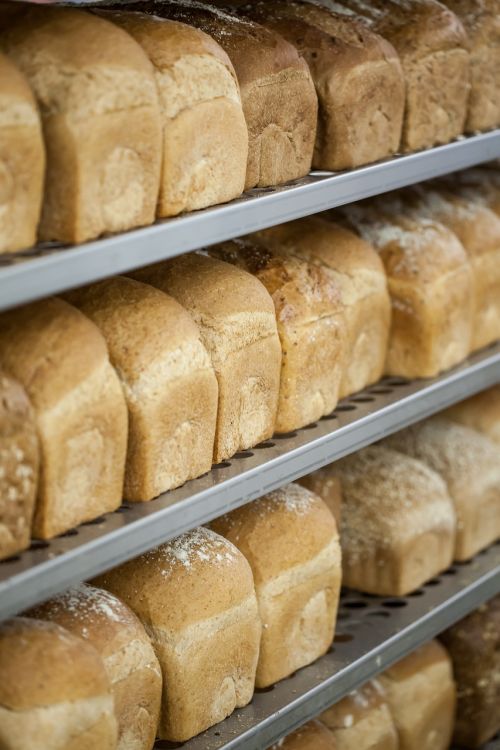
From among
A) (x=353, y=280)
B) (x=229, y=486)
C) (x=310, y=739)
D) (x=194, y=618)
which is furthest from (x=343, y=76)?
(x=310, y=739)

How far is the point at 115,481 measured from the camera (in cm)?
190

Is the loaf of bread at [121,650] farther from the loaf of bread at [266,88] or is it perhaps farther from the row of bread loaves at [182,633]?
the loaf of bread at [266,88]

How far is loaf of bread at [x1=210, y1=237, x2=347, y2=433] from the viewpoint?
2.27m

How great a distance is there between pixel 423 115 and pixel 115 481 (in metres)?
1.14

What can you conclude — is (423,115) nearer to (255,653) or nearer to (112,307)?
(112,307)

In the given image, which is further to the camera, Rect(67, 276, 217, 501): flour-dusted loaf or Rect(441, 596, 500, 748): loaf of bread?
Rect(441, 596, 500, 748): loaf of bread

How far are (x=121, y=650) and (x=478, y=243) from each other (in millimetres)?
1441

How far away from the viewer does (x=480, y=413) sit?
→ 308cm

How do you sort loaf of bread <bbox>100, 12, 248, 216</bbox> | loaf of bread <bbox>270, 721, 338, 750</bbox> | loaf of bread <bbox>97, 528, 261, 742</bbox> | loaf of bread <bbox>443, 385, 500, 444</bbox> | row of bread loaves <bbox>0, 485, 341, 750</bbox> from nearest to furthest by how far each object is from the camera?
row of bread loaves <bbox>0, 485, 341, 750</bbox>, loaf of bread <bbox>100, 12, 248, 216</bbox>, loaf of bread <bbox>97, 528, 261, 742</bbox>, loaf of bread <bbox>270, 721, 338, 750</bbox>, loaf of bread <bbox>443, 385, 500, 444</bbox>

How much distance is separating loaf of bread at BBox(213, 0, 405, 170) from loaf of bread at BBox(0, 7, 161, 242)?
588 millimetres

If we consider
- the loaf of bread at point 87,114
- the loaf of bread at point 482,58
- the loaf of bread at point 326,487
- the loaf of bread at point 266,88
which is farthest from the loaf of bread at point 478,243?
the loaf of bread at point 87,114

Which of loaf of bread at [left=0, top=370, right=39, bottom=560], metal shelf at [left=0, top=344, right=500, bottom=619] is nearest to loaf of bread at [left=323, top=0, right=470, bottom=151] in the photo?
metal shelf at [left=0, top=344, right=500, bottom=619]

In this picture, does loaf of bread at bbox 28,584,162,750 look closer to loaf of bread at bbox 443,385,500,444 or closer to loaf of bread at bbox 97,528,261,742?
loaf of bread at bbox 97,528,261,742

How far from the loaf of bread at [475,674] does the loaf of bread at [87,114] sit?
162cm
